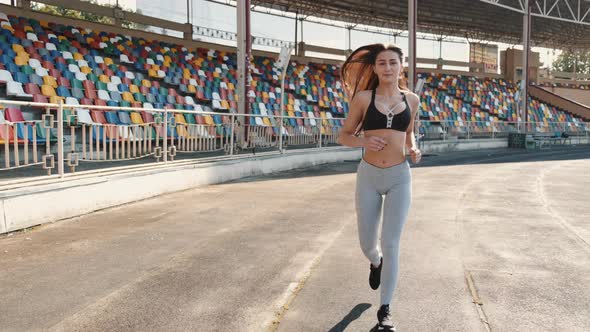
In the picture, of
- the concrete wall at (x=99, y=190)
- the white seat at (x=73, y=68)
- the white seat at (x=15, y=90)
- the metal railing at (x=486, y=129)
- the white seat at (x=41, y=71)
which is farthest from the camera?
the metal railing at (x=486, y=129)

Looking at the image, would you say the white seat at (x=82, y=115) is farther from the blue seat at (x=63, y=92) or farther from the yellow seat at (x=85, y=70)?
the yellow seat at (x=85, y=70)

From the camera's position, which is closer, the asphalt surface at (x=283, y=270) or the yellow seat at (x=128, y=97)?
the asphalt surface at (x=283, y=270)

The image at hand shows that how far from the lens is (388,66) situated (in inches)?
125

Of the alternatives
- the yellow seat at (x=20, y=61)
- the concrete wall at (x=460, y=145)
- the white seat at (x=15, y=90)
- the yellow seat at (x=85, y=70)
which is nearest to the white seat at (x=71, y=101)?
the white seat at (x=15, y=90)

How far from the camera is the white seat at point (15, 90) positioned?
12227 millimetres

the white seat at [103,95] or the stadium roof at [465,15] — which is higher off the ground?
the stadium roof at [465,15]

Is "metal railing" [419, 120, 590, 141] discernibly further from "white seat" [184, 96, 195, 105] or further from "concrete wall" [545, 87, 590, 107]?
"concrete wall" [545, 87, 590, 107]

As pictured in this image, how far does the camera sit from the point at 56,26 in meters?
17.3

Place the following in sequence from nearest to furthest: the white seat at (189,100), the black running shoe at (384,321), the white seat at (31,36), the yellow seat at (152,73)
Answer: the black running shoe at (384,321)
the white seat at (31,36)
the white seat at (189,100)
the yellow seat at (152,73)

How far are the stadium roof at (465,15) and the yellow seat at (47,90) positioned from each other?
16.2 metres

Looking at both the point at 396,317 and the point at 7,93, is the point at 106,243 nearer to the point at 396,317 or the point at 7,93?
the point at 396,317

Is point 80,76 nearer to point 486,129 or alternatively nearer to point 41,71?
point 41,71

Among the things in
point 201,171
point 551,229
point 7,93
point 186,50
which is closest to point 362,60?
point 551,229

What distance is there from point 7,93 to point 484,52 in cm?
4000
